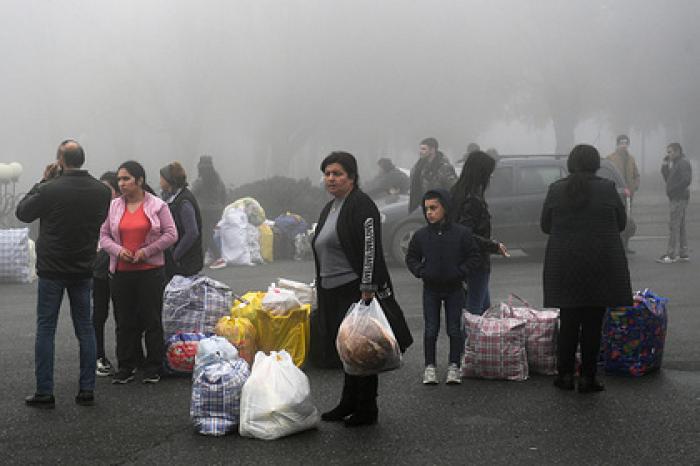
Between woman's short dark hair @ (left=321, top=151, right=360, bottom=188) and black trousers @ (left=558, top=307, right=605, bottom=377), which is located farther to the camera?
black trousers @ (left=558, top=307, right=605, bottom=377)

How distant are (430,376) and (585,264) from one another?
1.37 m

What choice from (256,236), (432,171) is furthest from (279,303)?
(256,236)

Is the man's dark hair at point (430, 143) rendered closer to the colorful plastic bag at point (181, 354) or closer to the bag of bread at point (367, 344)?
the colorful plastic bag at point (181, 354)

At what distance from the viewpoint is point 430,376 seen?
24.7 feet

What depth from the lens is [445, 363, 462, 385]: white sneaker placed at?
7.52 meters

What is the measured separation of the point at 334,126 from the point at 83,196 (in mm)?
48504

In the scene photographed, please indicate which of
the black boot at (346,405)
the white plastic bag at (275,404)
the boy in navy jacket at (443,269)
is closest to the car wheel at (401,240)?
the boy in navy jacket at (443,269)

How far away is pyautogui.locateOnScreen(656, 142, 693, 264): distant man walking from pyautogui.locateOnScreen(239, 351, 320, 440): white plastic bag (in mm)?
10689

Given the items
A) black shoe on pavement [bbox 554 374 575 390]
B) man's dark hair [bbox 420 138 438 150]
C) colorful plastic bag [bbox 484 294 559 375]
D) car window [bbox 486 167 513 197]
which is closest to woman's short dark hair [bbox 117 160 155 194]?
colorful plastic bag [bbox 484 294 559 375]

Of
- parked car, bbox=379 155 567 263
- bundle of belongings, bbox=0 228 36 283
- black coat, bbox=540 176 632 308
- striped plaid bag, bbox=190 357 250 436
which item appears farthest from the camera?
parked car, bbox=379 155 567 263

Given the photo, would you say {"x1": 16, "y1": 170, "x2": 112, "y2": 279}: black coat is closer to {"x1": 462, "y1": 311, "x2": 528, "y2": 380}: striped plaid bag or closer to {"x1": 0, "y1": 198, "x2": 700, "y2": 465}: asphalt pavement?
{"x1": 0, "y1": 198, "x2": 700, "y2": 465}: asphalt pavement

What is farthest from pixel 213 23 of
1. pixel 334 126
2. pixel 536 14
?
pixel 536 14

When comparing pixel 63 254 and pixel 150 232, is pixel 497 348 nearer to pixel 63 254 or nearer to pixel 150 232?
pixel 150 232

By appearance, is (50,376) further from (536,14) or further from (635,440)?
(536,14)
